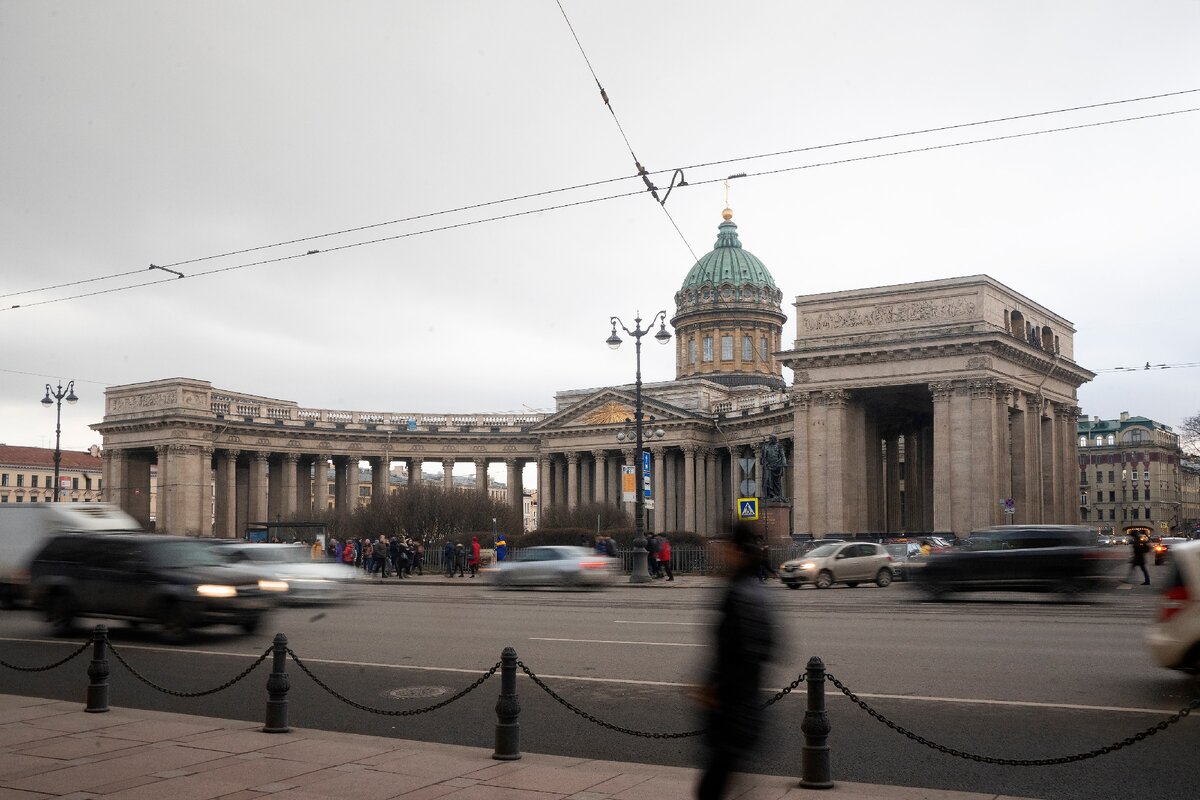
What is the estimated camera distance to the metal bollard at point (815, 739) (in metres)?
8.46

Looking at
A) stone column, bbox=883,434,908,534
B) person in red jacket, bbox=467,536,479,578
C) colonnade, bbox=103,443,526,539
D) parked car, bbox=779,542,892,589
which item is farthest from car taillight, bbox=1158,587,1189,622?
colonnade, bbox=103,443,526,539

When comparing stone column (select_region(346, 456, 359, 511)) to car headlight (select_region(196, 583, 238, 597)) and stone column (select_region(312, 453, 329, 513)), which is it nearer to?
stone column (select_region(312, 453, 329, 513))

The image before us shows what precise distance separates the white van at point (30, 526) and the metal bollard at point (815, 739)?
20.9 m

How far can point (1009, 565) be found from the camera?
26328 mm

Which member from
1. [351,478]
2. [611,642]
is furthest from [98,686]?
[351,478]

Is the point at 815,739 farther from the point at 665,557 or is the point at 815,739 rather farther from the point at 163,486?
the point at 163,486

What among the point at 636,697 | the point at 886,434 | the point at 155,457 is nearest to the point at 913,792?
the point at 636,697

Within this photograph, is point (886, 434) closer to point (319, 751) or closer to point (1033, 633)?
point (1033, 633)

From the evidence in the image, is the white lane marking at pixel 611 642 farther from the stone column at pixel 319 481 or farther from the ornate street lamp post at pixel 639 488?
the stone column at pixel 319 481

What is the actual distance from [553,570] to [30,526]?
593 inches

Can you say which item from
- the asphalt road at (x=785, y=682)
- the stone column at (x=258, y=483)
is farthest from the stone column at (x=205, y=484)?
the asphalt road at (x=785, y=682)

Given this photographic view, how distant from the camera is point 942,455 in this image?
5606 centimetres

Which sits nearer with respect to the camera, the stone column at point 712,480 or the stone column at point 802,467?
the stone column at point 802,467

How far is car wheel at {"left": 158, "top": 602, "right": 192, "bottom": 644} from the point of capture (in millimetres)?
18125
